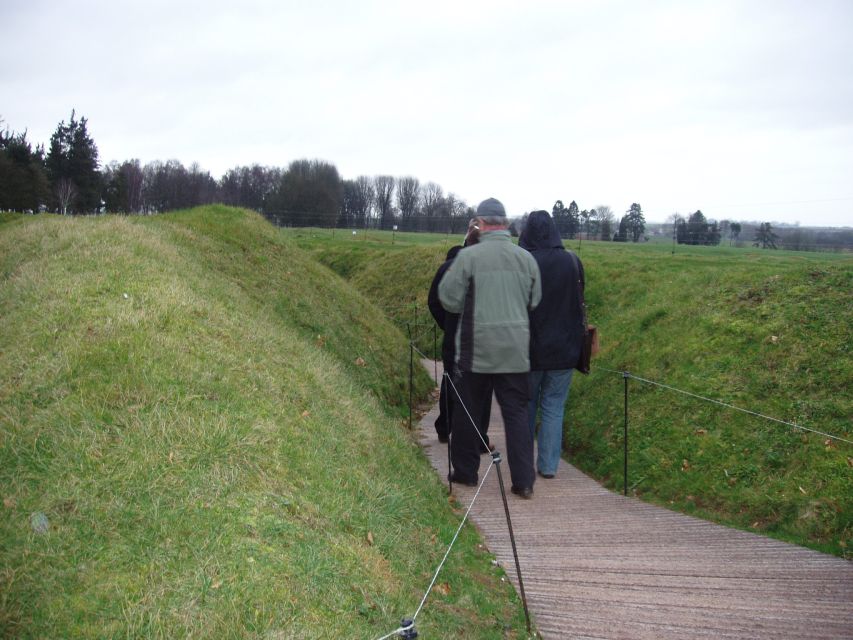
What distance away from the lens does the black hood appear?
720 centimetres

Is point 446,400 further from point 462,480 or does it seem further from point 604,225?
point 604,225

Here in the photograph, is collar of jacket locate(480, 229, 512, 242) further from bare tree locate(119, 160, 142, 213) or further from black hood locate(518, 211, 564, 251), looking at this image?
bare tree locate(119, 160, 142, 213)

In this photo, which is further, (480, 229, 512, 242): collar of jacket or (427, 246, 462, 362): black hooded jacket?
(427, 246, 462, 362): black hooded jacket

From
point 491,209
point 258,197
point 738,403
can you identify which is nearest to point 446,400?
point 491,209

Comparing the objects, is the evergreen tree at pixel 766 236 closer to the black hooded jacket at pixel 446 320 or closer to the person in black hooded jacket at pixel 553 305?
the person in black hooded jacket at pixel 553 305

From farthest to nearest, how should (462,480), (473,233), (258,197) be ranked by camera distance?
(258,197), (473,233), (462,480)

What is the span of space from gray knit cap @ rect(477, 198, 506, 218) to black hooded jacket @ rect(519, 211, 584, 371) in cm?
82

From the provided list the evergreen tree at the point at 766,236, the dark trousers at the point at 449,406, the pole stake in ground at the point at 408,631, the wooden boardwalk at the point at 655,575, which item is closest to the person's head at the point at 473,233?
the dark trousers at the point at 449,406

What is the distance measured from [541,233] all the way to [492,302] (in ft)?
4.31

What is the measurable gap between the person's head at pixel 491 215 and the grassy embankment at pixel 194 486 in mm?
2158

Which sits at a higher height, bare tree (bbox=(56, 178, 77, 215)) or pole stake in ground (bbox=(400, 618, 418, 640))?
bare tree (bbox=(56, 178, 77, 215))

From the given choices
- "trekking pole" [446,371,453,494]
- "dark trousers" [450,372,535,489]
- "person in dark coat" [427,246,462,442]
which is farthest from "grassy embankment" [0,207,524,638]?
"person in dark coat" [427,246,462,442]

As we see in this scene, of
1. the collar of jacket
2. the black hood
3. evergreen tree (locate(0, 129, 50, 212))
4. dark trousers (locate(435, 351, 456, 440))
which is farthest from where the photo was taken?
evergreen tree (locate(0, 129, 50, 212))

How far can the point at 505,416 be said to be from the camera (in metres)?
6.53
